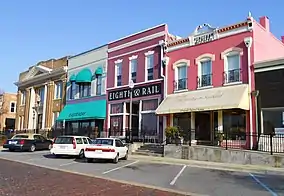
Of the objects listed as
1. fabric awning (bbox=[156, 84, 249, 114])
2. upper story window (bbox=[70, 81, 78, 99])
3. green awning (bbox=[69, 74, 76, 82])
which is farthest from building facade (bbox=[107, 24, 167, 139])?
upper story window (bbox=[70, 81, 78, 99])

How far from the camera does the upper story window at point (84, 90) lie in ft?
106

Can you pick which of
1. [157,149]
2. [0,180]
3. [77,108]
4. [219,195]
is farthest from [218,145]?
[77,108]

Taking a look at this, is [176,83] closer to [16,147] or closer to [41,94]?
[16,147]

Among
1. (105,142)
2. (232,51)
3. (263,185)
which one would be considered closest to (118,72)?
(232,51)

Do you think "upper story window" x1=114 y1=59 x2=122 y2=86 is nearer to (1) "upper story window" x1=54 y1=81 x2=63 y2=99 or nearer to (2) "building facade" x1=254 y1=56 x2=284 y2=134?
(1) "upper story window" x1=54 y1=81 x2=63 y2=99

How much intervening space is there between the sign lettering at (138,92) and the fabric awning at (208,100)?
1.75 metres

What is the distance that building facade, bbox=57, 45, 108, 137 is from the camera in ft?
98.9

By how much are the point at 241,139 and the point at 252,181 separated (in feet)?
25.4

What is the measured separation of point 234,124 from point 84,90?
55.8 ft

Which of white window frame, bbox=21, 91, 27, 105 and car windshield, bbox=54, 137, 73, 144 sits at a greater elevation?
white window frame, bbox=21, 91, 27, 105

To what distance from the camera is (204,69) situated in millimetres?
23047

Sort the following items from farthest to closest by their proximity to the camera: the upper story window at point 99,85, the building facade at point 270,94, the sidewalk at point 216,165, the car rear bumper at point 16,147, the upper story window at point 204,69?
the upper story window at point 99,85 < the car rear bumper at point 16,147 < the upper story window at point 204,69 < the building facade at point 270,94 < the sidewalk at point 216,165

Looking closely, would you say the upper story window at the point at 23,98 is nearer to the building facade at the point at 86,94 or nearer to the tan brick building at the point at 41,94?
the tan brick building at the point at 41,94

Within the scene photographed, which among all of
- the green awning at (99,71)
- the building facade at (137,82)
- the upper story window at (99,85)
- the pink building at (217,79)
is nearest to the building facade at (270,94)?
the pink building at (217,79)
